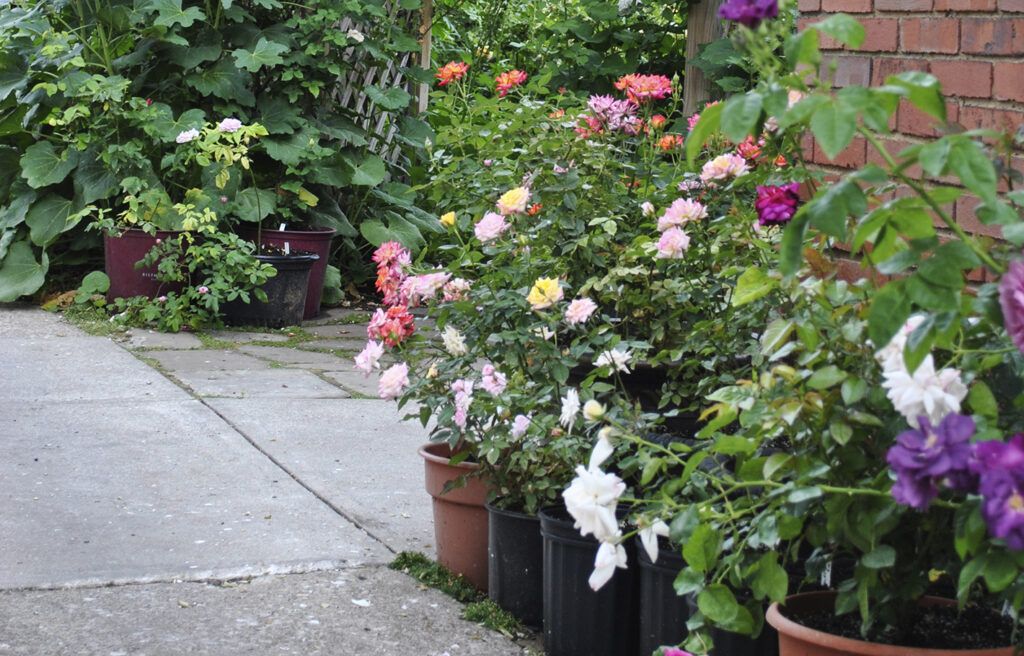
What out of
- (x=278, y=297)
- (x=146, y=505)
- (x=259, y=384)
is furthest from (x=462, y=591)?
(x=278, y=297)

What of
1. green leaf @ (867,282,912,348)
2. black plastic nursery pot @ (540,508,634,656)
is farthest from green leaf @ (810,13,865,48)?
black plastic nursery pot @ (540,508,634,656)

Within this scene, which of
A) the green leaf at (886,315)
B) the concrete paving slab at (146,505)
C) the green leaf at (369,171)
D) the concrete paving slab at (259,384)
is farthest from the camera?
the green leaf at (369,171)

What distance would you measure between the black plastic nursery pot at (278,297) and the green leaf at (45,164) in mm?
1123

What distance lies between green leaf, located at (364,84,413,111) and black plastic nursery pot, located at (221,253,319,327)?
1043mm

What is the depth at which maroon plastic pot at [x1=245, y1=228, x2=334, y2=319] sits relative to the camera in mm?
6375

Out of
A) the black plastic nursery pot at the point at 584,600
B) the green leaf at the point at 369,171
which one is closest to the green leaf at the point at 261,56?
the green leaf at the point at 369,171

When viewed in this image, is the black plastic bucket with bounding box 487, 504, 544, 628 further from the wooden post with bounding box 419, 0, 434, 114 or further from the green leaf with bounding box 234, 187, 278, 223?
the wooden post with bounding box 419, 0, 434, 114

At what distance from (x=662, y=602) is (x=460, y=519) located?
26.9 inches

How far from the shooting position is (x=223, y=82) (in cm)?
650

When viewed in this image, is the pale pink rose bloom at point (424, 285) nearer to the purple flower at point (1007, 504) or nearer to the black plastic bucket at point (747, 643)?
the black plastic bucket at point (747, 643)

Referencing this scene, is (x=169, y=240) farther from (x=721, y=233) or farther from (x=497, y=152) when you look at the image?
(x=721, y=233)

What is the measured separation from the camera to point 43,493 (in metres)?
3.43

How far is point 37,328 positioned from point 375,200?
1.97 metres

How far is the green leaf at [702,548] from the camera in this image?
1.75m
